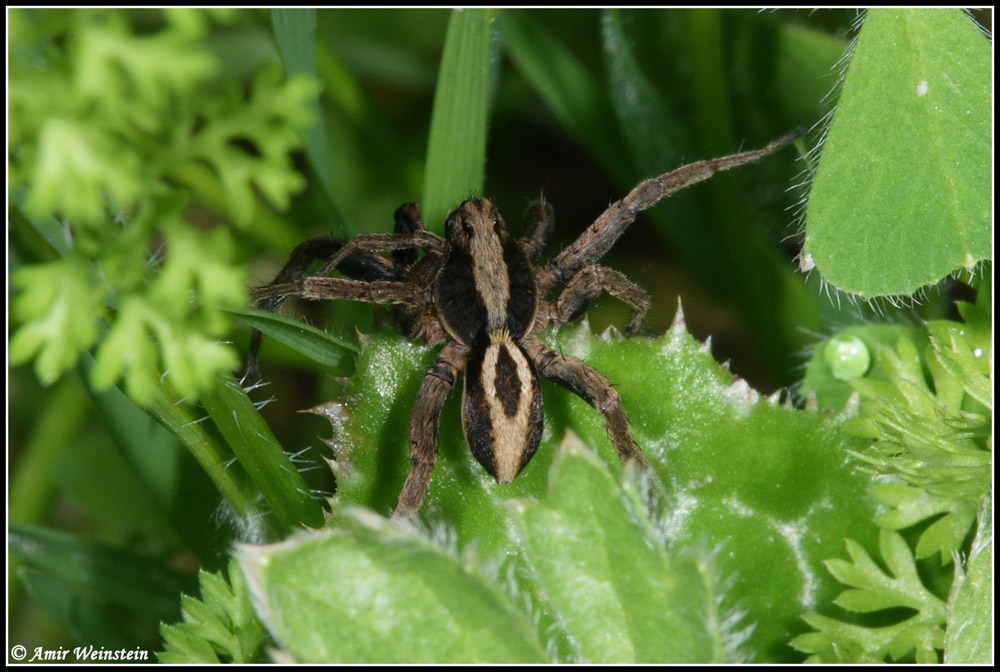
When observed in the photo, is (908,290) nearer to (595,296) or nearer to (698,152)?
(595,296)

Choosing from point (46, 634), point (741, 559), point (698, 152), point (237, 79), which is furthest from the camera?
point (237, 79)

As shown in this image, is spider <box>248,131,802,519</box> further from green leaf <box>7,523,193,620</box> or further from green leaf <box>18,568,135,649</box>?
green leaf <box>18,568,135,649</box>

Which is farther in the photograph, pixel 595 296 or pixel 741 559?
pixel 595 296

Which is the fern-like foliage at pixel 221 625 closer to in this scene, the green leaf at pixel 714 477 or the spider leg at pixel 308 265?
the green leaf at pixel 714 477

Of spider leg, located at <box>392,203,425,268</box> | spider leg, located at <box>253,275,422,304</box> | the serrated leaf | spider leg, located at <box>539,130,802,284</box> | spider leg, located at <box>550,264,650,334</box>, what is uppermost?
spider leg, located at <box>392,203,425,268</box>

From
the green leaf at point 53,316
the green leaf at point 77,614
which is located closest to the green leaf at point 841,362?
the green leaf at point 53,316

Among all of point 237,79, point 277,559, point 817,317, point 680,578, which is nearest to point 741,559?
point 680,578

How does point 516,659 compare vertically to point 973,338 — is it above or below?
above

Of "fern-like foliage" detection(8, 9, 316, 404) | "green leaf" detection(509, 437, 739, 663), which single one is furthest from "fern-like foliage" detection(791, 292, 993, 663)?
"fern-like foliage" detection(8, 9, 316, 404)
